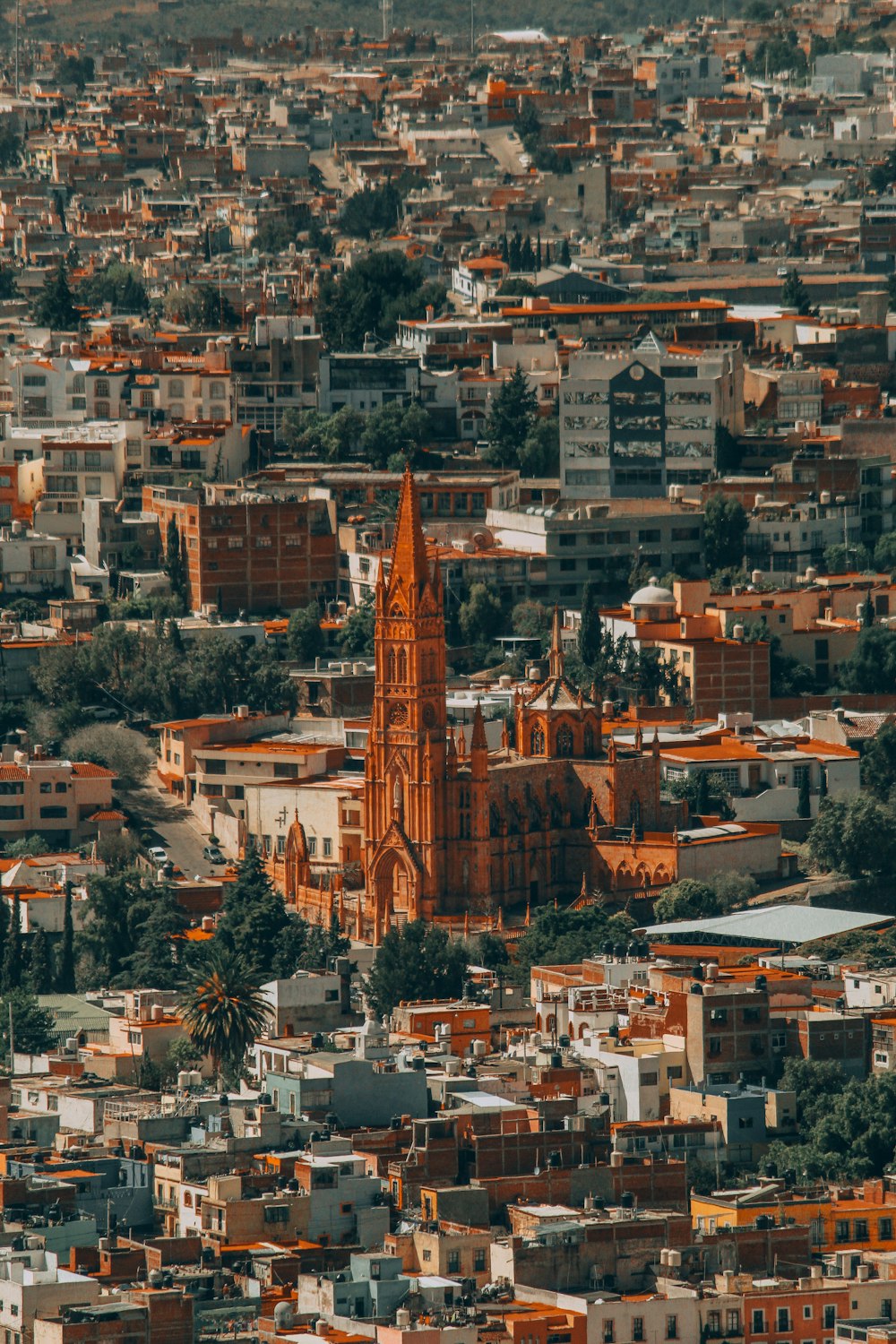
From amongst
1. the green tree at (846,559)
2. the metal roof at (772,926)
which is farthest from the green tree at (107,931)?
the green tree at (846,559)

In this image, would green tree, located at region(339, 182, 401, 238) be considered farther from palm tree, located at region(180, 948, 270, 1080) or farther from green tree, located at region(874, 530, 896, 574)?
palm tree, located at region(180, 948, 270, 1080)

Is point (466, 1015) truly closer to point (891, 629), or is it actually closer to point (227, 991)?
point (227, 991)

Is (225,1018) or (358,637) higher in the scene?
(358,637)

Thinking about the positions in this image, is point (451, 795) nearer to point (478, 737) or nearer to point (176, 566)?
point (478, 737)

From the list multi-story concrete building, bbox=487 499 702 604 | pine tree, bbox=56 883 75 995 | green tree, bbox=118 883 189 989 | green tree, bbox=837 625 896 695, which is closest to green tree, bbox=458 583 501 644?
multi-story concrete building, bbox=487 499 702 604

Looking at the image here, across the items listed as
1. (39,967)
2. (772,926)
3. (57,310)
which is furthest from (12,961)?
(57,310)

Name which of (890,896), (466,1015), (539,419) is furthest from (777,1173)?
(539,419)
